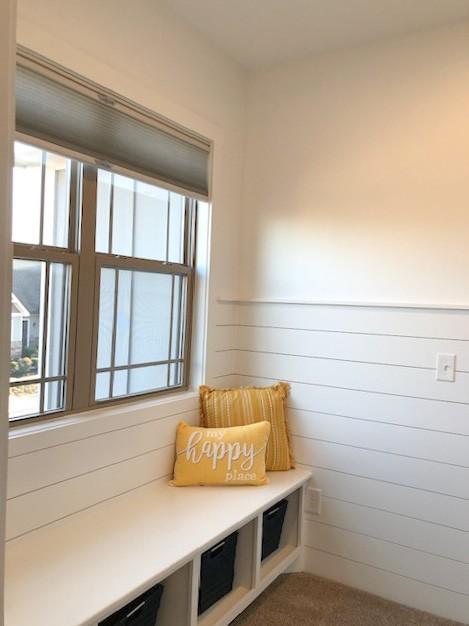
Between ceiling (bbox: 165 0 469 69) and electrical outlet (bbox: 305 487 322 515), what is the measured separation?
2149 mm

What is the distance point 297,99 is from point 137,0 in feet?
3.04

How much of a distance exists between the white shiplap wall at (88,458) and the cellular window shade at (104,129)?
987 millimetres

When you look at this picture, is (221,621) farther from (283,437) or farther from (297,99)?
(297,99)

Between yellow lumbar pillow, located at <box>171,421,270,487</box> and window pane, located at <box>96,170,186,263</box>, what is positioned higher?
window pane, located at <box>96,170,186,263</box>

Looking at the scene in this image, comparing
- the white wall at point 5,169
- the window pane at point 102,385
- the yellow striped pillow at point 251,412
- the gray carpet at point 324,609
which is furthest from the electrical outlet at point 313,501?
the white wall at point 5,169

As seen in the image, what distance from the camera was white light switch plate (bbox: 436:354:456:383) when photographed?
7.72ft

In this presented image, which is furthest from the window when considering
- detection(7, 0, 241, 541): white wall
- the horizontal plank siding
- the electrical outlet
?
the horizontal plank siding

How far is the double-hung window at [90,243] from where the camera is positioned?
74.4 inches

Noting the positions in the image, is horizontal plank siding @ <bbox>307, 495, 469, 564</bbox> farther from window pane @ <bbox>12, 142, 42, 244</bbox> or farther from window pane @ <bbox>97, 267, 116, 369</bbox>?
window pane @ <bbox>12, 142, 42, 244</bbox>

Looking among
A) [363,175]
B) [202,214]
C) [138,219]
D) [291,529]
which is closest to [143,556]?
[291,529]

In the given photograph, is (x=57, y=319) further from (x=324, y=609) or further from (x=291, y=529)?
(x=324, y=609)

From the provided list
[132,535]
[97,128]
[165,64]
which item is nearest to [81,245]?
[97,128]

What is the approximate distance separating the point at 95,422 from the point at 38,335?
0.40 metres

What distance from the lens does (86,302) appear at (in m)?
2.10
